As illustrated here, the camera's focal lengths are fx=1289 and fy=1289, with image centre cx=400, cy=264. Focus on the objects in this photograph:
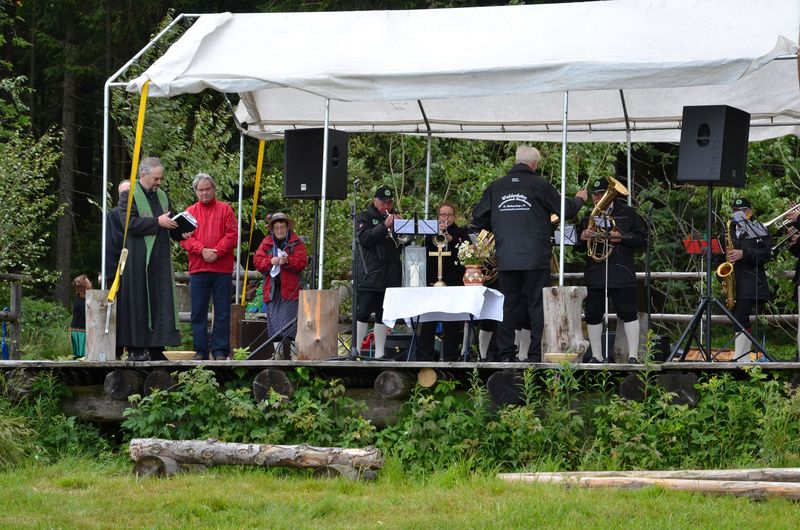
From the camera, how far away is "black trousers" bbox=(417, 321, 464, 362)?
36.0 feet

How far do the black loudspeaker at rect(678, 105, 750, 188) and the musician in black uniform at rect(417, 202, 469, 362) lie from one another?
2.26m

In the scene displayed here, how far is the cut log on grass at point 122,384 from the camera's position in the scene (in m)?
10.0

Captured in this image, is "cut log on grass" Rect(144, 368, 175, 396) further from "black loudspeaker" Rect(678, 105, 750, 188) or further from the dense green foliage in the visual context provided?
"black loudspeaker" Rect(678, 105, 750, 188)

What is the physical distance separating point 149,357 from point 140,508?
266cm

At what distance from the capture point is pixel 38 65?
2586 cm

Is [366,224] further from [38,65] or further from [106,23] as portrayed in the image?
[38,65]

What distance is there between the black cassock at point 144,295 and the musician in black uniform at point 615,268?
11.1 ft

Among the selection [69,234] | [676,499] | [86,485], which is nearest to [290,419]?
[86,485]

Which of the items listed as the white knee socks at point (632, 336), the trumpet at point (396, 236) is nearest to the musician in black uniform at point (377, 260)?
the trumpet at point (396, 236)

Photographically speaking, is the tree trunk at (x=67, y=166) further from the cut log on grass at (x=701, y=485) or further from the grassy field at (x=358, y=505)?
the cut log on grass at (x=701, y=485)

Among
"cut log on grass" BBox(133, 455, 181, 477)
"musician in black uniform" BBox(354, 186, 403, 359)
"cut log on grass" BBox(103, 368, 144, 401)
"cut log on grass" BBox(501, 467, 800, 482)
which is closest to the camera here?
"cut log on grass" BBox(501, 467, 800, 482)

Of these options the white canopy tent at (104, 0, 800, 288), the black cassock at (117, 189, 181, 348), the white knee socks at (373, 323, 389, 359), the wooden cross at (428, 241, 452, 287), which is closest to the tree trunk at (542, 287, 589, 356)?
the white canopy tent at (104, 0, 800, 288)

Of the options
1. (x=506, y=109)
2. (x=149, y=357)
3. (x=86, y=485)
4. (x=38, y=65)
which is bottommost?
(x=86, y=485)

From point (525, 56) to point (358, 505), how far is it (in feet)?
12.6
